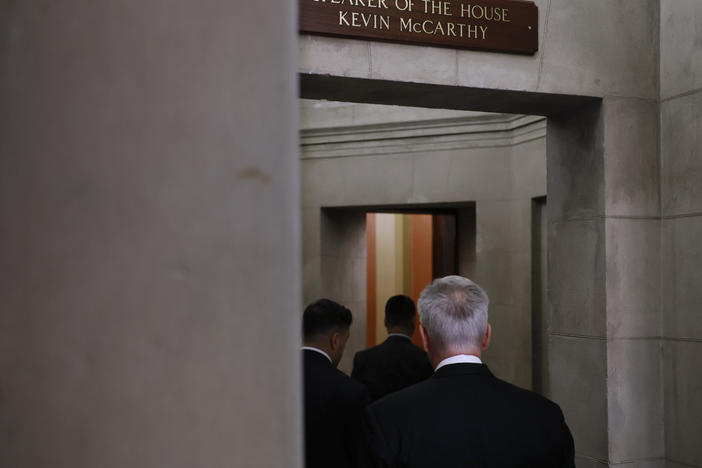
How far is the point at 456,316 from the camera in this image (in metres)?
2.79

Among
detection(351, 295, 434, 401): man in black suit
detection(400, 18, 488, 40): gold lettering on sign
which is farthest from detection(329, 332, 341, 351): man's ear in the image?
detection(400, 18, 488, 40): gold lettering on sign

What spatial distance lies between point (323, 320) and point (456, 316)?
1387 millimetres

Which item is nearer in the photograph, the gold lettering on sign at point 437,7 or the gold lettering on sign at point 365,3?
the gold lettering on sign at point 365,3

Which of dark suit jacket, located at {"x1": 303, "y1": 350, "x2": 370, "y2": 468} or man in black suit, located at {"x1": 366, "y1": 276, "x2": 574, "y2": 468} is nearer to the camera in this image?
man in black suit, located at {"x1": 366, "y1": 276, "x2": 574, "y2": 468}

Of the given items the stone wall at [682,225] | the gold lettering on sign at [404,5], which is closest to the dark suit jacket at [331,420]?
the gold lettering on sign at [404,5]

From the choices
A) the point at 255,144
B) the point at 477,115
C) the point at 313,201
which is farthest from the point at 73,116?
the point at 313,201

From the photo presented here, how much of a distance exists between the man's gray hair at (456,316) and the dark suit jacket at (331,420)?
1063mm

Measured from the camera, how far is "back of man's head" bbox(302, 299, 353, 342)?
402 centimetres

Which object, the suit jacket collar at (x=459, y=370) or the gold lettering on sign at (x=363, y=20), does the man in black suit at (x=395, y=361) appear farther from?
the suit jacket collar at (x=459, y=370)

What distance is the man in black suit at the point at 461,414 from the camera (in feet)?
8.57

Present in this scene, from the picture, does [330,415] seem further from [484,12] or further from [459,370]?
[484,12]

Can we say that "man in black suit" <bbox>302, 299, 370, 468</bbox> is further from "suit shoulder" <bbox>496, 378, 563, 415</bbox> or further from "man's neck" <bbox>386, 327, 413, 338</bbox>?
"man's neck" <bbox>386, 327, 413, 338</bbox>

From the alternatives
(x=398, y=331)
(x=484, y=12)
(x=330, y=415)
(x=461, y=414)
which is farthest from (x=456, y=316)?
(x=398, y=331)

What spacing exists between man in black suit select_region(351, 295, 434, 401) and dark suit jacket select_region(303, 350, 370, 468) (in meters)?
1.71
